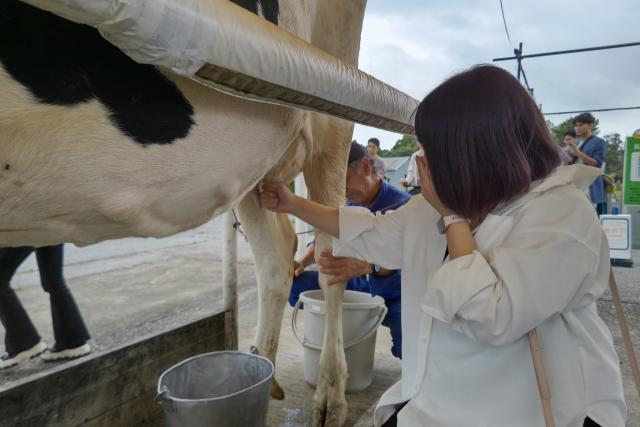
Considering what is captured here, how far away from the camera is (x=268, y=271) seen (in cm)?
205

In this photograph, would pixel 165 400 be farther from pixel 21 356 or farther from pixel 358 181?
pixel 21 356

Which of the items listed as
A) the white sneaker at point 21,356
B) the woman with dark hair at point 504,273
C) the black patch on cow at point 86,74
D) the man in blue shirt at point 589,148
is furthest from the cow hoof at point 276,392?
the man in blue shirt at point 589,148

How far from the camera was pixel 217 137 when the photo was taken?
2.82ft

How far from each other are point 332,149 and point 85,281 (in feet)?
10.9

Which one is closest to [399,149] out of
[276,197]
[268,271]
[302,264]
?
[302,264]

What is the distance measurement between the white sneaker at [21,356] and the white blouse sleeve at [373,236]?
1.98 metres

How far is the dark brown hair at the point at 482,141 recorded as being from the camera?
0.86 metres

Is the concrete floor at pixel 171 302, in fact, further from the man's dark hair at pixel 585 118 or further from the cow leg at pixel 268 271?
the man's dark hair at pixel 585 118

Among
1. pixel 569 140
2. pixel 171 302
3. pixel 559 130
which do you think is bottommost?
pixel 171 302

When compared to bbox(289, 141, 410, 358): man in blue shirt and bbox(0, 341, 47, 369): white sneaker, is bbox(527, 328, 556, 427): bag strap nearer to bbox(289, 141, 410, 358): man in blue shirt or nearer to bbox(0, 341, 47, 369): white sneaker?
bbox(289, 141, 410, 358): man in blue shirt

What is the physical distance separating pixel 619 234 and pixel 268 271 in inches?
187

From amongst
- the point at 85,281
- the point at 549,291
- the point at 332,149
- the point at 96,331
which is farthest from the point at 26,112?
the point at 85,281

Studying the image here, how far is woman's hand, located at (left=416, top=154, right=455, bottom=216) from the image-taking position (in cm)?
94

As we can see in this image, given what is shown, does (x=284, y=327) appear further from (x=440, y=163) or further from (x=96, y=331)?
(x=440, y=163)
